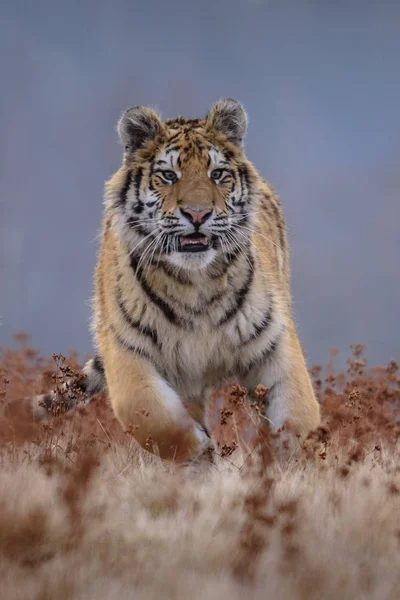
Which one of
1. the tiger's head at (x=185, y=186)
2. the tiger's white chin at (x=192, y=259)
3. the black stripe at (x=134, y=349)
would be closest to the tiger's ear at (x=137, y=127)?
the tiger's head at (x=185, y=186)

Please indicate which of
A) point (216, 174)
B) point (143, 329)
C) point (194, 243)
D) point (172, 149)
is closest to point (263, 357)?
point (143, 329)

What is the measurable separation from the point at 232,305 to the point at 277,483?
1.36 meters

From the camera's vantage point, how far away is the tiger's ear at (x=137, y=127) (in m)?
5.38

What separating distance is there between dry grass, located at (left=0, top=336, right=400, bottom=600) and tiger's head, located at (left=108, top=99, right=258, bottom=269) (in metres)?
1.07

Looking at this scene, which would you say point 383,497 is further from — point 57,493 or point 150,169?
point 150,169

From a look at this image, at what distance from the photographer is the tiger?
495 centimetres

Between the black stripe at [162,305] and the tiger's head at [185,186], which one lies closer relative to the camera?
the tiger's head at [185,186]

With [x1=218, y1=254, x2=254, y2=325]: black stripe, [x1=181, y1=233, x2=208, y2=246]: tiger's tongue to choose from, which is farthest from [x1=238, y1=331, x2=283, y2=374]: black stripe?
[x1=181, y1=233, x2=208, y2=246]: tiger's tongue

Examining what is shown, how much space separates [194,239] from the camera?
4941 millimetres

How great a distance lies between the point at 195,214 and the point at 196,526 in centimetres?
207

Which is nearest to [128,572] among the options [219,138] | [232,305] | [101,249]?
[232,305]

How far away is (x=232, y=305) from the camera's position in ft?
17.1

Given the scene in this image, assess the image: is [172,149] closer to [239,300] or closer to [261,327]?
[239,300]

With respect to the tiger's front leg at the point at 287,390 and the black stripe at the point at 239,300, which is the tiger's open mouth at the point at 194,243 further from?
the tiger's front leg at the point at 287,390
